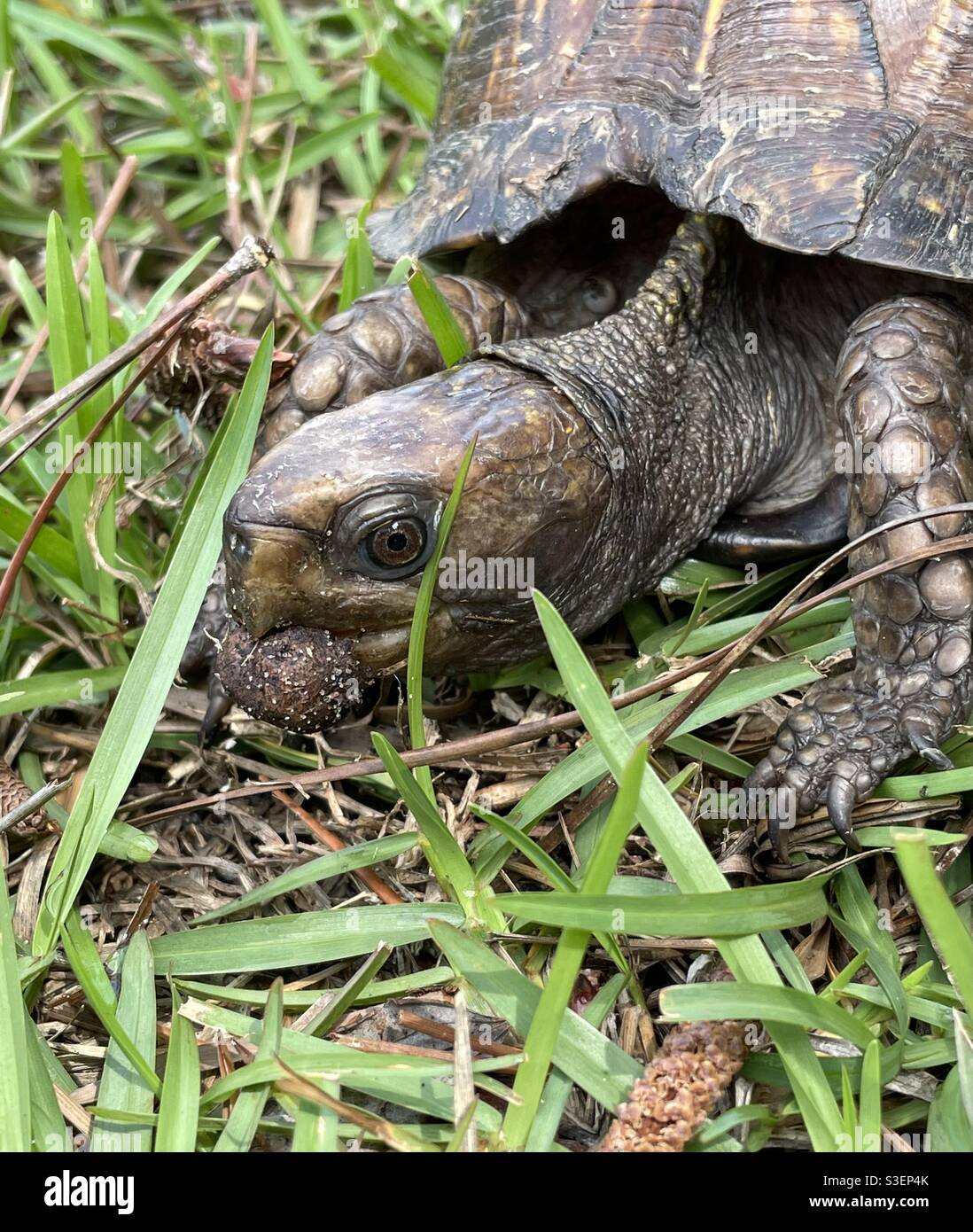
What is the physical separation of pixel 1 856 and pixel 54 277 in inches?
52.8

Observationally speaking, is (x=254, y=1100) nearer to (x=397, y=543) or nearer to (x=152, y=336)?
(x=397, y=543)

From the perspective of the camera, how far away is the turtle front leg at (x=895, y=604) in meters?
2.08

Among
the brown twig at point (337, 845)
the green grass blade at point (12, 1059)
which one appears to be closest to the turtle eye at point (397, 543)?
the brown twig at point (337, 845)

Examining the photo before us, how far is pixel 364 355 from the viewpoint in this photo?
2607 millimetres

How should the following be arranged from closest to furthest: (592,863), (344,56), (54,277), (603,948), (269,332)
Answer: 1. (592,863)
2. (603,948)
3. (269,332)
4. (54,277)
5. (344,56)

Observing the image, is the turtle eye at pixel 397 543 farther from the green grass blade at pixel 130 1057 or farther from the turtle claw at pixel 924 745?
the turtle claw at pixel 924 745

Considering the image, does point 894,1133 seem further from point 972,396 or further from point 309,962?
point 972,396

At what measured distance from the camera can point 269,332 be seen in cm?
229

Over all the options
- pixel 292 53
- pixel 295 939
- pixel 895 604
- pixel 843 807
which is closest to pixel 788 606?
pixel 895 604

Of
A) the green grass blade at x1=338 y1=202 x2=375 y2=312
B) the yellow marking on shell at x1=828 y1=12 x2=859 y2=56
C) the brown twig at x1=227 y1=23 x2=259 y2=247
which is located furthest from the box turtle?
the brown twig at x1=227 y1=23 x2=259 y2=247

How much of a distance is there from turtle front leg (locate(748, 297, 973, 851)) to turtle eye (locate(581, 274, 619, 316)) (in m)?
0.82

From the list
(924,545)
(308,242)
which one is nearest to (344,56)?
(308,242)

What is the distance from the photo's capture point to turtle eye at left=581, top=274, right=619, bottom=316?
293cm

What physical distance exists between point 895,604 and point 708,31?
1.35 meters
